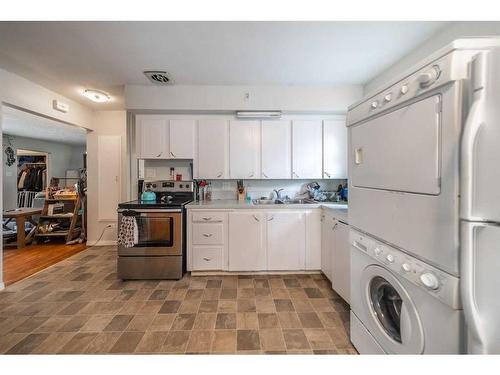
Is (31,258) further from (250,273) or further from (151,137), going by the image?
(250,273)

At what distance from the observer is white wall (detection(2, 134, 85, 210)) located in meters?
6.10

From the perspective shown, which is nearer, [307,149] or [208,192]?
[307,149]

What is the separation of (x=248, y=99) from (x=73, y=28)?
186 centimetres

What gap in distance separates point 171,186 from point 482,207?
3.19 metres

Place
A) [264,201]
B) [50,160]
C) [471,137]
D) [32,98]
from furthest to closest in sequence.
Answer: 1. [50,160]
2. [264,201]
3. [32,98]
4. [471,137]

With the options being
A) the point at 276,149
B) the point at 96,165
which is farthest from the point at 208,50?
the point at 96,165

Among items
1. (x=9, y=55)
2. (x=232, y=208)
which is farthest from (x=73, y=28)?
(x=232, y=208)

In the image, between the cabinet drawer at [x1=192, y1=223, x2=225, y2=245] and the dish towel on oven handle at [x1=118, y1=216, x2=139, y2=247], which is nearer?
the dish towel on oven handle at [x1=118, y1=216, x2=139, y2=247]

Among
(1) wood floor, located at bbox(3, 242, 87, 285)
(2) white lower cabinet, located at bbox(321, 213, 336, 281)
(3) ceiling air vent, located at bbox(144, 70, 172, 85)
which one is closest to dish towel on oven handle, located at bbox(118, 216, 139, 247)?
(1) wood floor, located at bbox(3, 242, 87, 285)

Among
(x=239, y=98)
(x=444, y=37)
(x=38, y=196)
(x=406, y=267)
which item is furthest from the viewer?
(x=38, y=196)

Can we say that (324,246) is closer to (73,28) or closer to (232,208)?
(232,208)

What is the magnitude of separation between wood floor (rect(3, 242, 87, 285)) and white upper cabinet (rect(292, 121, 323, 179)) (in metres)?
3.75

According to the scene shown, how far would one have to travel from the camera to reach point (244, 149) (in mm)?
3182

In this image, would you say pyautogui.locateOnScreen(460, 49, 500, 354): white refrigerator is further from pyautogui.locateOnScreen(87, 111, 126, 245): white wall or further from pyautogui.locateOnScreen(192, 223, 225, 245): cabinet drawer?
pyautogui.locateOnScreen(87, 111, 126, 245): white wall
